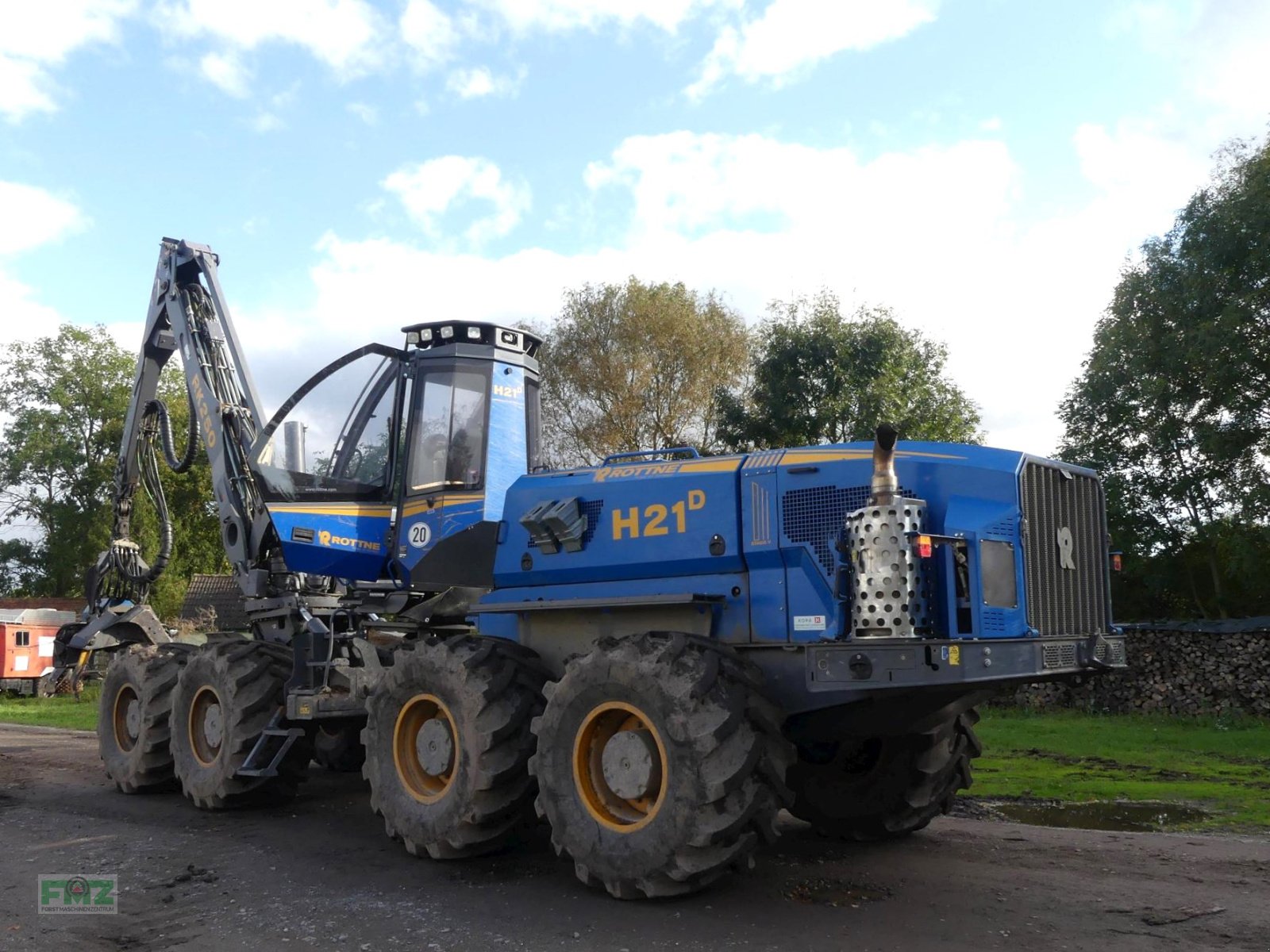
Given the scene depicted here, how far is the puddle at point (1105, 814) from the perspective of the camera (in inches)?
374

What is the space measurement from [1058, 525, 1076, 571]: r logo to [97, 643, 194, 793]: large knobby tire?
846cm

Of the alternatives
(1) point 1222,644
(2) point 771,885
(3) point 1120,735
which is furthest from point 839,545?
(1) point 1222,644

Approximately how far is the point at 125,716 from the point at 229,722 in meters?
2.71

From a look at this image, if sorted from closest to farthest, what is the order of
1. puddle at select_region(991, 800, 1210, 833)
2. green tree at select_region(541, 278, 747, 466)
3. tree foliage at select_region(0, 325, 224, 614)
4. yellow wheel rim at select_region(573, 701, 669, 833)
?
yellow wheel rim at select_region(573, 701, 669, 833)
puddle at select_region(991, 800, 1210, 833)
green tree at select_region(541, 278, 747, 466)
tree foliage at select_region(0, 325, 224, 614)

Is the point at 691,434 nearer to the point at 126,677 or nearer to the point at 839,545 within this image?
the point at 126,677

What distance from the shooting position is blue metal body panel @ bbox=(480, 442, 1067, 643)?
22.3 ft

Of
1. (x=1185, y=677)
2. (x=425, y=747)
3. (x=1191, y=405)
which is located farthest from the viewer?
(x=1191, y=405)

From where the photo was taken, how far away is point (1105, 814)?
1007 centimetres

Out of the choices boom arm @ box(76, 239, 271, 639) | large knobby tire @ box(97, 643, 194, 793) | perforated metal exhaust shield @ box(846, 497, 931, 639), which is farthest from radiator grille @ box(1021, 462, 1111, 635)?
large knobby tire @ box(97, 643, 194, 793)

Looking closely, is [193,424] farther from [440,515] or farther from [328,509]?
[440,515]

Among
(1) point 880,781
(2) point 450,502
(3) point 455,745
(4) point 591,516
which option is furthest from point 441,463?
(1) point 880,781

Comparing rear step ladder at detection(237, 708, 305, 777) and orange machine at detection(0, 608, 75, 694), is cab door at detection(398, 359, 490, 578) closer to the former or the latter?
rear step ladder at detection(237, 708, 305, 777)

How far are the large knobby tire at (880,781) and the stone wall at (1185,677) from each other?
1001 centimetres

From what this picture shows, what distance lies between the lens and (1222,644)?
18.1m
